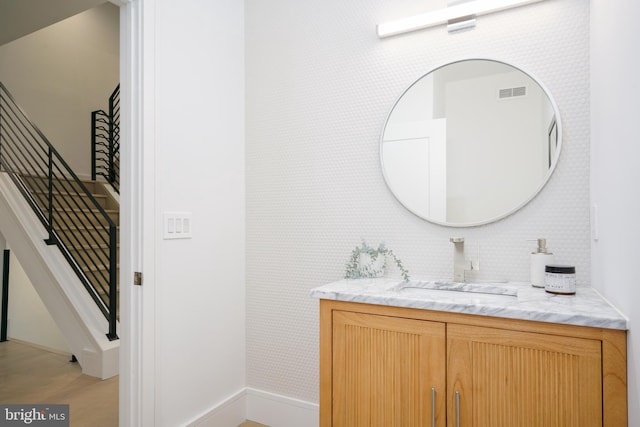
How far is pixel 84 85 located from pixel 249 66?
4.14 metres

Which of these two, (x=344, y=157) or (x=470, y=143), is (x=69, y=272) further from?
(x=470, y=143)

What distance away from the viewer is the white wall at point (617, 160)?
1013mm

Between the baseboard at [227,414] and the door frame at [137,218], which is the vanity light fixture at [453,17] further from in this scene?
the baseboard at [227,414]

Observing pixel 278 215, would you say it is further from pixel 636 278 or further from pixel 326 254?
pixel 636 278

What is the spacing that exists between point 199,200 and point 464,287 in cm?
137

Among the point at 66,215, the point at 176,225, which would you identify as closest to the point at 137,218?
the point at 176,225

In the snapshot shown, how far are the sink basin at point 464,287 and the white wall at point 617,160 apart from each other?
316mm

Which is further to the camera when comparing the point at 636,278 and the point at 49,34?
the point at 49,34

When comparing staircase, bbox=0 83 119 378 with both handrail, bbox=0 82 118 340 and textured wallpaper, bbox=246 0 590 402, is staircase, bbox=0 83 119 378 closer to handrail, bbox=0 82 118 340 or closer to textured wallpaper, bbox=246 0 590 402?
handrail, bbox=0 82 118 340

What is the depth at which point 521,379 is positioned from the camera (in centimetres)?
121

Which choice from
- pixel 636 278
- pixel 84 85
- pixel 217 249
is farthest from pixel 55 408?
pixel 84 85

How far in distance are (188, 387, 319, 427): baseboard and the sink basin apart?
913mm

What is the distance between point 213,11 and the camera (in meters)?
2.15

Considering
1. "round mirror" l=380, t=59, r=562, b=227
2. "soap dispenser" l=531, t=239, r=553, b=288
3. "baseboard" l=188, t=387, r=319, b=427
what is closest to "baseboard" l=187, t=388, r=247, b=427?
"baseboard" l=188, t=387, r=319, b=427
